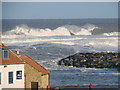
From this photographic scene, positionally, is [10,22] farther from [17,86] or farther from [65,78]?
[17,86]

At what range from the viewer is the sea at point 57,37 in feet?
48.0

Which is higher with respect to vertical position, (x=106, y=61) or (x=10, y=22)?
(x=10, y=22)

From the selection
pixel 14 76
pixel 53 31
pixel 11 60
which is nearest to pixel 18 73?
pixel 14 76

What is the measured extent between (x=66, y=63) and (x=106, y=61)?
1.05 m

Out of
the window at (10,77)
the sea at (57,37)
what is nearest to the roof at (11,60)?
the window at (10,77)

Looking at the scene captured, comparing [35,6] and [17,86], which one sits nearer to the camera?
[17,86]

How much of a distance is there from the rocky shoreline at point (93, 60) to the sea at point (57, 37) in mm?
223

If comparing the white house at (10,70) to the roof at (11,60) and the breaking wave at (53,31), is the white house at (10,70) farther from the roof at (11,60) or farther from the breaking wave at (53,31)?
the breaking wave at (53,31)

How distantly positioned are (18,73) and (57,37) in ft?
19.6

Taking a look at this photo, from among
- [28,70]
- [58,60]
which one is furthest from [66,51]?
[28,70]

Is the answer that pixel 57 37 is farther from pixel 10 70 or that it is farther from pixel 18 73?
pixel 10 70

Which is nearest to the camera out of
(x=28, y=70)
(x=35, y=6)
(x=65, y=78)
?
(x=28, y=70)

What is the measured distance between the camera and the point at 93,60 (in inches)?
560

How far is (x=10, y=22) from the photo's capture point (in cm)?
1445
